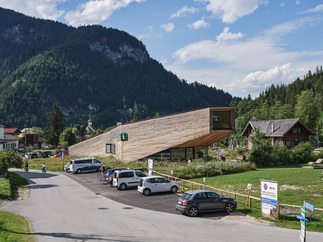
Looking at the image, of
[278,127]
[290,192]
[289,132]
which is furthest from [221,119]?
[278,127]

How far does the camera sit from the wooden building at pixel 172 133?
36031 mm

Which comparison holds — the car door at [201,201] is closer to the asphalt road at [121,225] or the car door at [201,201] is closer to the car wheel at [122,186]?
the asphalt road at [121,225]

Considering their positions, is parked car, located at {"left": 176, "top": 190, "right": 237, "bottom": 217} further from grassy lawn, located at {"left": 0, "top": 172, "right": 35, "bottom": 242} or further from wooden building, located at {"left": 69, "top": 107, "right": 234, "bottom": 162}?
wooden building, located at {"left": 69, "top": 107, "right": 234, "bottom": 162}

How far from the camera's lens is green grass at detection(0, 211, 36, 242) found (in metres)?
12.5

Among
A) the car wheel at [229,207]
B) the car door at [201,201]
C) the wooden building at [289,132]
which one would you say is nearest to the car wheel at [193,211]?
the car door at [201,201]

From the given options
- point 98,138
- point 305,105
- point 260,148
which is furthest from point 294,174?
point 305,105

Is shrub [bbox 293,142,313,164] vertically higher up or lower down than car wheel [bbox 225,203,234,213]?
higher up

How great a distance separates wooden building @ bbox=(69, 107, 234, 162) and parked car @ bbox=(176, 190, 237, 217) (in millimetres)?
17891

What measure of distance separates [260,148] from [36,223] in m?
31.5

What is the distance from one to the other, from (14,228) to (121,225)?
518 centimetres

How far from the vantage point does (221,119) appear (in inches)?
Answer: 1422

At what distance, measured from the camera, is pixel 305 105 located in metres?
82.6

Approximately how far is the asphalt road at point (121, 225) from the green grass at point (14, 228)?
1.31ft

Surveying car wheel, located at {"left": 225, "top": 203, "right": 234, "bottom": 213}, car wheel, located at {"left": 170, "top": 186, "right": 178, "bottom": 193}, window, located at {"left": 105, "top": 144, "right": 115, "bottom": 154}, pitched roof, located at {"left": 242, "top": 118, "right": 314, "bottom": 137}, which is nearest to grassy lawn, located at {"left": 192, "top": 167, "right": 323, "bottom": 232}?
car wheel, located at {"left": 225, "top": 203, "right": 234, "bottom": 213}
